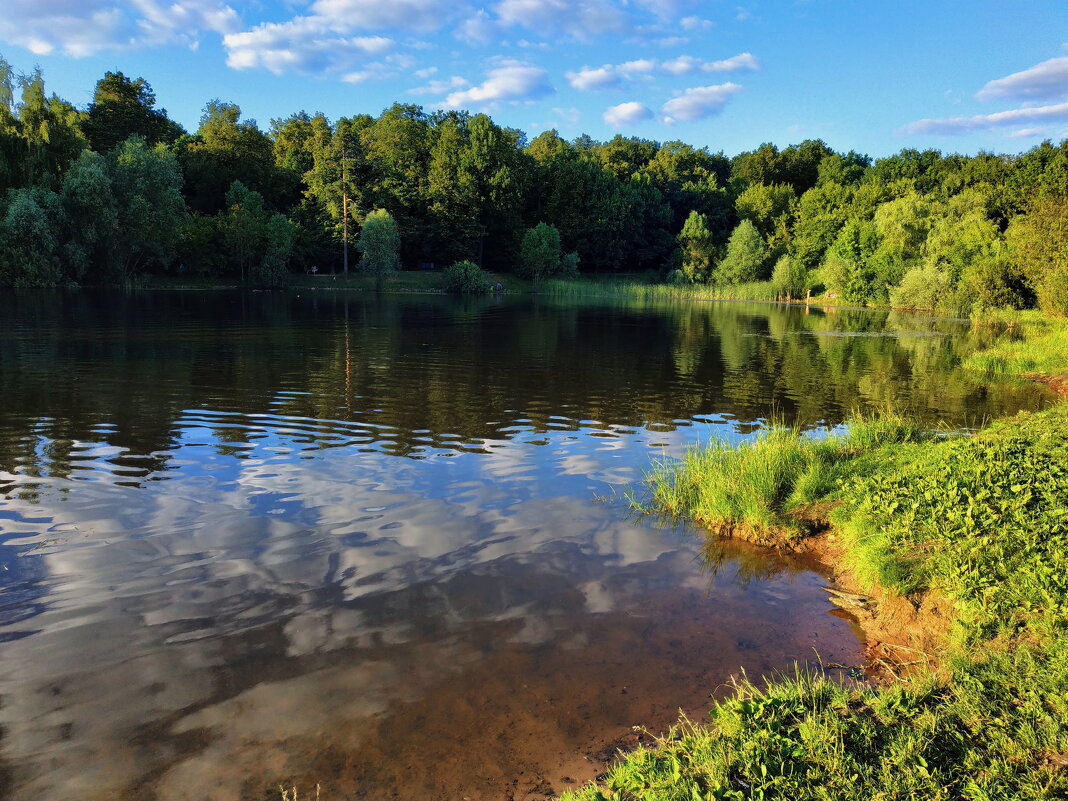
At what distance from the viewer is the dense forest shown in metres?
62.8

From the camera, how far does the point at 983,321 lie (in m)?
50.9

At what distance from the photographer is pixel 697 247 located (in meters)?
108

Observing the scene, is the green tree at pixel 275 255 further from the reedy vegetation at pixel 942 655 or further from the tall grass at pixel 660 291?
→ the reedy vegetation at pixel 942 655

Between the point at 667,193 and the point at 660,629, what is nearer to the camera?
the point at 660,629

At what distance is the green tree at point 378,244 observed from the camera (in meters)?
84.1

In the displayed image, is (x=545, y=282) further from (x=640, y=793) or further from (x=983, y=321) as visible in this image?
(x=640, y=793)

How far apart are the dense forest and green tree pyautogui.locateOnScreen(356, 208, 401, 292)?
1.41 m

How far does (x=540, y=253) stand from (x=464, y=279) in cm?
1503

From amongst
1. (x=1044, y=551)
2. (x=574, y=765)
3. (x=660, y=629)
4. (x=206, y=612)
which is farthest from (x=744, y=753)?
(x=206, y=612)

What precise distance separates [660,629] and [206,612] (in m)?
4.88

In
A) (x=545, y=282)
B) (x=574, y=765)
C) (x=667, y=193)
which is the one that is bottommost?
(x=574, y=765)

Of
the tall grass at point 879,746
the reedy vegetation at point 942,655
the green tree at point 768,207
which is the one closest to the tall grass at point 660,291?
the green tree at point 768,207

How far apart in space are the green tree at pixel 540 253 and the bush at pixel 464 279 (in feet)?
38.8

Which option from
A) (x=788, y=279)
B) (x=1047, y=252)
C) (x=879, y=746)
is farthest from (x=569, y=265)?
(x=879, y=746)
